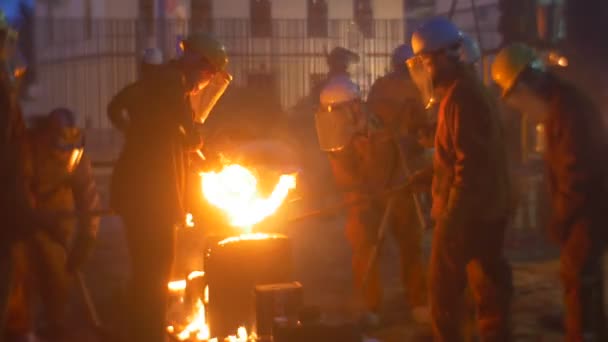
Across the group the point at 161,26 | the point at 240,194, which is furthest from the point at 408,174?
the point at 161,26

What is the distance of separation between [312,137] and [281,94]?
6983 mm

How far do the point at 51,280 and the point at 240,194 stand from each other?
1.50m

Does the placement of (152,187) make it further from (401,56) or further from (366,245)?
(401,56)

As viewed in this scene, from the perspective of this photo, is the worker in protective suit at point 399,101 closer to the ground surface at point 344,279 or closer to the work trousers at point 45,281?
the ground surface at point 344,279

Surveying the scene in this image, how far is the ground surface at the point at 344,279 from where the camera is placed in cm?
684

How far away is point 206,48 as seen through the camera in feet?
18.6

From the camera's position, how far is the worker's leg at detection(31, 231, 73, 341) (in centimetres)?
622

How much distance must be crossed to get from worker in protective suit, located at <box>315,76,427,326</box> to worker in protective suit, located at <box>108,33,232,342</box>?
185 centimetres

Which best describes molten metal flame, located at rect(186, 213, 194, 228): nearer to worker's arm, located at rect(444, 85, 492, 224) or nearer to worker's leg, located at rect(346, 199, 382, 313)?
worker's leg, located at rect(346, 199, 382, 313)

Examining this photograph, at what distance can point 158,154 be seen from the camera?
5.29 metres

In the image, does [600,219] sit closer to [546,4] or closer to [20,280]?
[20,280]

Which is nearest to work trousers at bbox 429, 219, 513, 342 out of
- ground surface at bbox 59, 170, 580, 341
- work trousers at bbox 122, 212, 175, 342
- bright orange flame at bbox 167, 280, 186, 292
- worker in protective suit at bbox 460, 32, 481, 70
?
ground surface at bbox 59, 170, 580, 341

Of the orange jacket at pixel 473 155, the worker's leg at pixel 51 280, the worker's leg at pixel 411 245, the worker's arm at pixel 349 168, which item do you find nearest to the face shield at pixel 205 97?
the worker's arm at pixel 349 168

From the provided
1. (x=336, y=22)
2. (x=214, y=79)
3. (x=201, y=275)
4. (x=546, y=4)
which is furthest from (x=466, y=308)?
(x=336, y=22)
